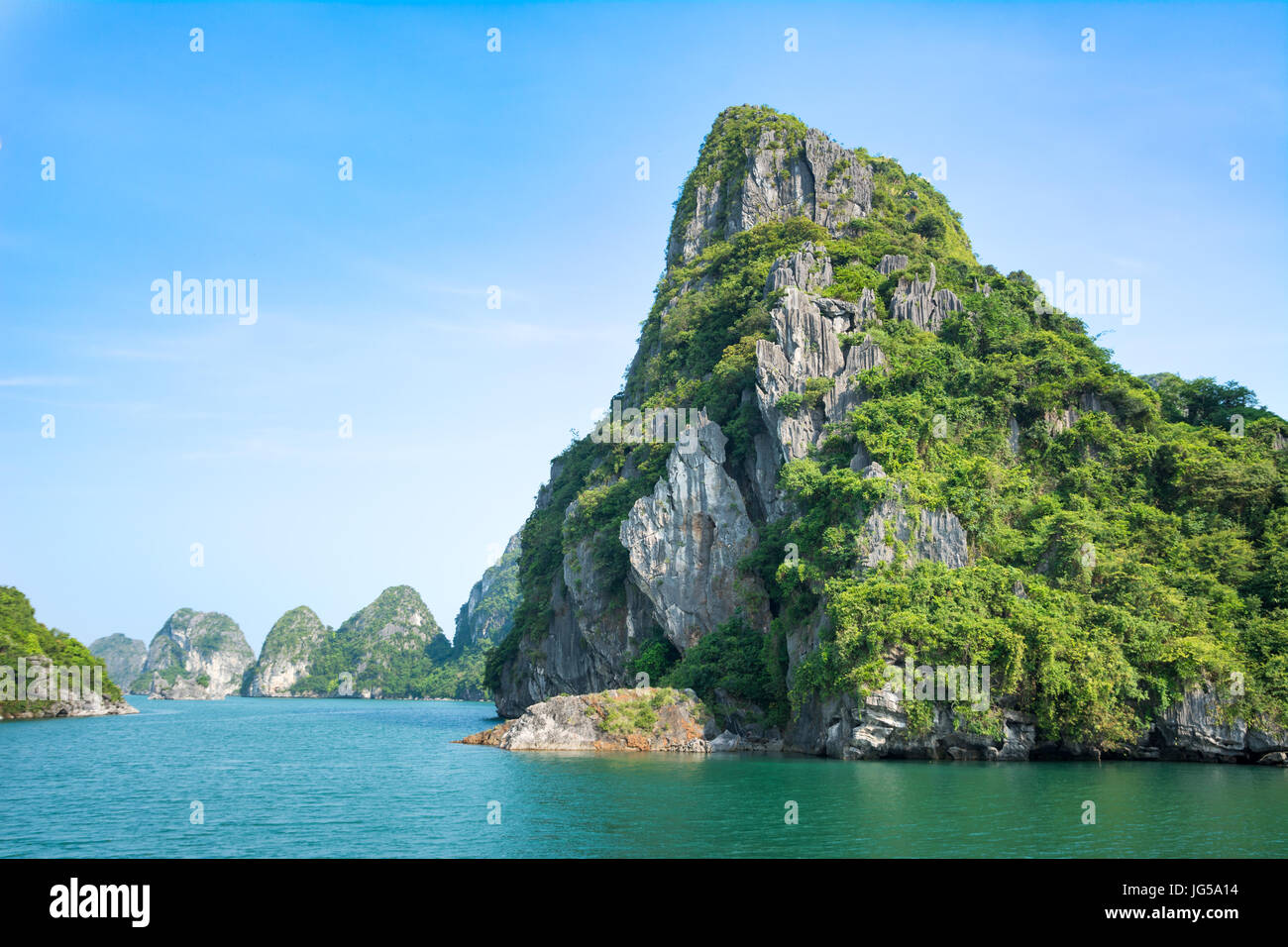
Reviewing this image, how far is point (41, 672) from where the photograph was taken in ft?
180

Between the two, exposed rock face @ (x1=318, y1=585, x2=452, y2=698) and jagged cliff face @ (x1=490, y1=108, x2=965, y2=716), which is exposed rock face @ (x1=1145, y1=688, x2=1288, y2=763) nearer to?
jagged cliff face @ (x1=490, y1=108, x2=965, y2=716)

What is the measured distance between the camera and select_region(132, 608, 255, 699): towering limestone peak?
151875 mm

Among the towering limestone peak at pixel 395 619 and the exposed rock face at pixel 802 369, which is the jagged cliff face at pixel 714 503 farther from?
the towering limestone peak at pixel 395 619

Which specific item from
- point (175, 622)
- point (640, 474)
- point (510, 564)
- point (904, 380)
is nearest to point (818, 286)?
point (904, 380)

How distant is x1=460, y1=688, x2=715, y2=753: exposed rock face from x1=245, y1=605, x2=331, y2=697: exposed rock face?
105 m

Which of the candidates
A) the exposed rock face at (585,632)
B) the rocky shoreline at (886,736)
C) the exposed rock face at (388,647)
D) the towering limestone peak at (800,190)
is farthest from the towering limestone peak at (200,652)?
the rocky shoreline at (886,736)

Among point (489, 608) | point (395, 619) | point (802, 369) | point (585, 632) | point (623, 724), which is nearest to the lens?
point (623, 724)

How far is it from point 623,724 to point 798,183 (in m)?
36.0

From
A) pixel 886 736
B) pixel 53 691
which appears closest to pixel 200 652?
pixel 53 691

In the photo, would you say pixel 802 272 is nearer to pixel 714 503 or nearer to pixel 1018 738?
pixel 714 503

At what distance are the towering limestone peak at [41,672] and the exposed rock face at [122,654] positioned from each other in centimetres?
13420
